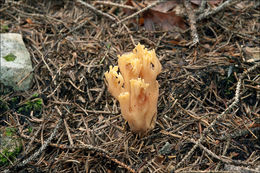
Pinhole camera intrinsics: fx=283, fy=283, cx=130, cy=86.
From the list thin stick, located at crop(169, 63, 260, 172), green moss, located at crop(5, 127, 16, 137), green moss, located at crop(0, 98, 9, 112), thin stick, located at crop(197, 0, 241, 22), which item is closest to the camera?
thin stick, located at crop(169, 63, 260, 172)

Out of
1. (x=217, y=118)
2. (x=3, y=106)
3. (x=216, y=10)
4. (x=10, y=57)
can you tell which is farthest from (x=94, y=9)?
(x=217, y=118)

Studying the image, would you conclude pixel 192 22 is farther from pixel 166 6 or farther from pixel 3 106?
pixel 3 106

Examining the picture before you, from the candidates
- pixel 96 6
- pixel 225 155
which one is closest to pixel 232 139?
pixel 225 155

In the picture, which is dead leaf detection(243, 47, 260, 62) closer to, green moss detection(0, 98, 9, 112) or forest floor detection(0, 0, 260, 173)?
forest floor detection(0, 0, 260, 173)

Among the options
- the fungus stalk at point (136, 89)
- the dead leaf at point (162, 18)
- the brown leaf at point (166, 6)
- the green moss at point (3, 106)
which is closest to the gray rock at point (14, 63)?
the green moss at point (3, 106)


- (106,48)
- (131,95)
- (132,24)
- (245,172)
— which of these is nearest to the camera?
(245,172)

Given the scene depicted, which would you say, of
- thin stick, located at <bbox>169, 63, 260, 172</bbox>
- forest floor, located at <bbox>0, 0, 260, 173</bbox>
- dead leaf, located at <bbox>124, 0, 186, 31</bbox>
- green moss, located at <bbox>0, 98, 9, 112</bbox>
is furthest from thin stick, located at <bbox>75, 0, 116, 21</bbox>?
thin stick, located at <bbox>169, 63, 260, 172</bbox>

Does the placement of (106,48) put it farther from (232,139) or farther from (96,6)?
(232,139)
